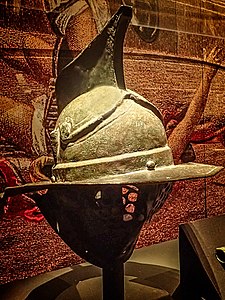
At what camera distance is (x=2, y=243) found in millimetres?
1474

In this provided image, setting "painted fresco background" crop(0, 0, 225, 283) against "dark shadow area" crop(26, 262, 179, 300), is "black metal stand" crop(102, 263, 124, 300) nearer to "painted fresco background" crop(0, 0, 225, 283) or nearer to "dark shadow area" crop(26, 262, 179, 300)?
"dark shadow area" crop(26, 262, 179, 300)

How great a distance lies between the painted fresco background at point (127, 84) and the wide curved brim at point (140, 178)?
45 centimetres

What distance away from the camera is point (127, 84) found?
174 centimetres

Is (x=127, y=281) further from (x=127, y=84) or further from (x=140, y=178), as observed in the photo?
(x=127, y=84)

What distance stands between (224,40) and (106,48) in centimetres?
104

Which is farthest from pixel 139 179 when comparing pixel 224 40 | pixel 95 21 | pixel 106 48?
pixel 224 40

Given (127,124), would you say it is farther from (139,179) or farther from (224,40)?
(224,40)

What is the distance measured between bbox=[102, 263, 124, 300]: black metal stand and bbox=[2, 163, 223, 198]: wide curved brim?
0.99 ft

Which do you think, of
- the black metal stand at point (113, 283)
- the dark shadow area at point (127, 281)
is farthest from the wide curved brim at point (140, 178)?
the dark shadow area at point (127, 281)

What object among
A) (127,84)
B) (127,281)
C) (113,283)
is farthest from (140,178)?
(127,84)

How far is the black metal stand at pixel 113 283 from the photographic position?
123 cm

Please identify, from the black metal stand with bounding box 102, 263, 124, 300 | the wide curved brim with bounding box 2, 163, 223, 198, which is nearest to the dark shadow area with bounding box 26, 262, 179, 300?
the black metal stand with bounding box 102, 263, 124, 300

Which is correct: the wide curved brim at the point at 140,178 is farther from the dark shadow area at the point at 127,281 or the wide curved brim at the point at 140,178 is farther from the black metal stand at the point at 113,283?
the dark shadow area at the point at 127,281

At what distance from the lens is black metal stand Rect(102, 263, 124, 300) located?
1229mm
